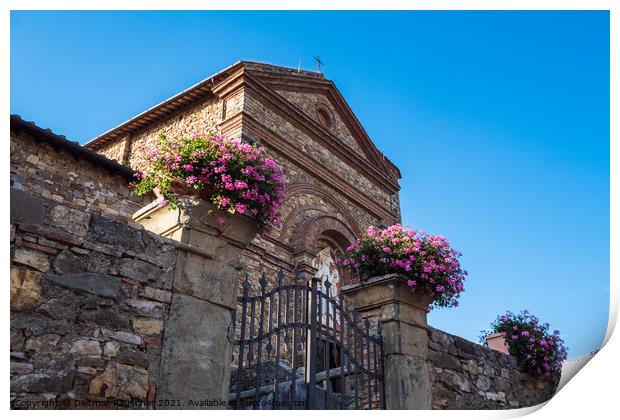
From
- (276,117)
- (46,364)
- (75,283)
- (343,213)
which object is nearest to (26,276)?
(75,283)

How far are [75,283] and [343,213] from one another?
9.64 metres

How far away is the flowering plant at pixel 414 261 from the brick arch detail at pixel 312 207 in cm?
411

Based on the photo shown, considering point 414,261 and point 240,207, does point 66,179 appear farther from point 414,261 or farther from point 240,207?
point 414,261

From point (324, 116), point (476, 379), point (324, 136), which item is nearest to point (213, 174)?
point (476, 379)

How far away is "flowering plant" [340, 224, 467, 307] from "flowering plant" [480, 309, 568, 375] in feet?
6.17

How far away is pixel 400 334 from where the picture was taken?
5.89 metres

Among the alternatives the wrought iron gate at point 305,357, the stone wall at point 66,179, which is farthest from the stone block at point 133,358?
the stone wall at point 66,179

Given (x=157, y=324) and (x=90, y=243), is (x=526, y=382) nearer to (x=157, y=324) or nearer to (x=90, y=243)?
(x=157, y=324)

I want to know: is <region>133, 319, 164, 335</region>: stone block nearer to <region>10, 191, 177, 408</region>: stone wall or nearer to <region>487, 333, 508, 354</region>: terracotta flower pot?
<region>10, 191, 177, 408</region>: stone wall

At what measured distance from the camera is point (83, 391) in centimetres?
338

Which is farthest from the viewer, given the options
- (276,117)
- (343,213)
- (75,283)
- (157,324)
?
(343,213)

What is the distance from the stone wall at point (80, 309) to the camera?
3256mm

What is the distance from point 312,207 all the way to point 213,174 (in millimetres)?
7328

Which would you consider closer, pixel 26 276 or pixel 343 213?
pixel 26 276
